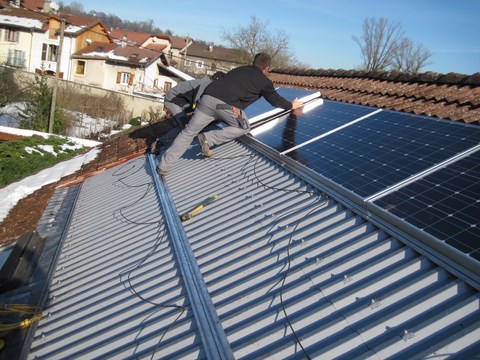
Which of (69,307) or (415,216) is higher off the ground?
(415,216)

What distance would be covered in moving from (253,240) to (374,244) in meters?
1.30

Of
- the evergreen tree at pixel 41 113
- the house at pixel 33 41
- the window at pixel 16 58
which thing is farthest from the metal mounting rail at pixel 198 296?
the window at pixel 16 58

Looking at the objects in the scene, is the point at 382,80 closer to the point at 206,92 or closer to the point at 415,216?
the point at 206,92

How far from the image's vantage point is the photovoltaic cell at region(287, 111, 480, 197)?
462cm

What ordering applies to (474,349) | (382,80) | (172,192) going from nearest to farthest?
(474,349) → (172,192) → (382,80)

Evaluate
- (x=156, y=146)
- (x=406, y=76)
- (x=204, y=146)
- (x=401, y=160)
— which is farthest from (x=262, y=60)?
(x=406, y=76)

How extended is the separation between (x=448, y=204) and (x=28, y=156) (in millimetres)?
14265

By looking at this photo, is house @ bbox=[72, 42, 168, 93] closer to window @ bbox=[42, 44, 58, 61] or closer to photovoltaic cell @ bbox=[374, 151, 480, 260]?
window @ bbox=[42, 44, 58, 61]

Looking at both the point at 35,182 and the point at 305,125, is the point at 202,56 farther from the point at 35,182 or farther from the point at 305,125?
the point at 305,125

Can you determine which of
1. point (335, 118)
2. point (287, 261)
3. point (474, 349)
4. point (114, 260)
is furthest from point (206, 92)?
point (474, 349)

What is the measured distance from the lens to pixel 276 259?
3986mm

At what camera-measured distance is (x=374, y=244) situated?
3748 millimetres

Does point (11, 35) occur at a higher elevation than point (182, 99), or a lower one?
higher

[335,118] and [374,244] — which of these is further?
[335,118]
